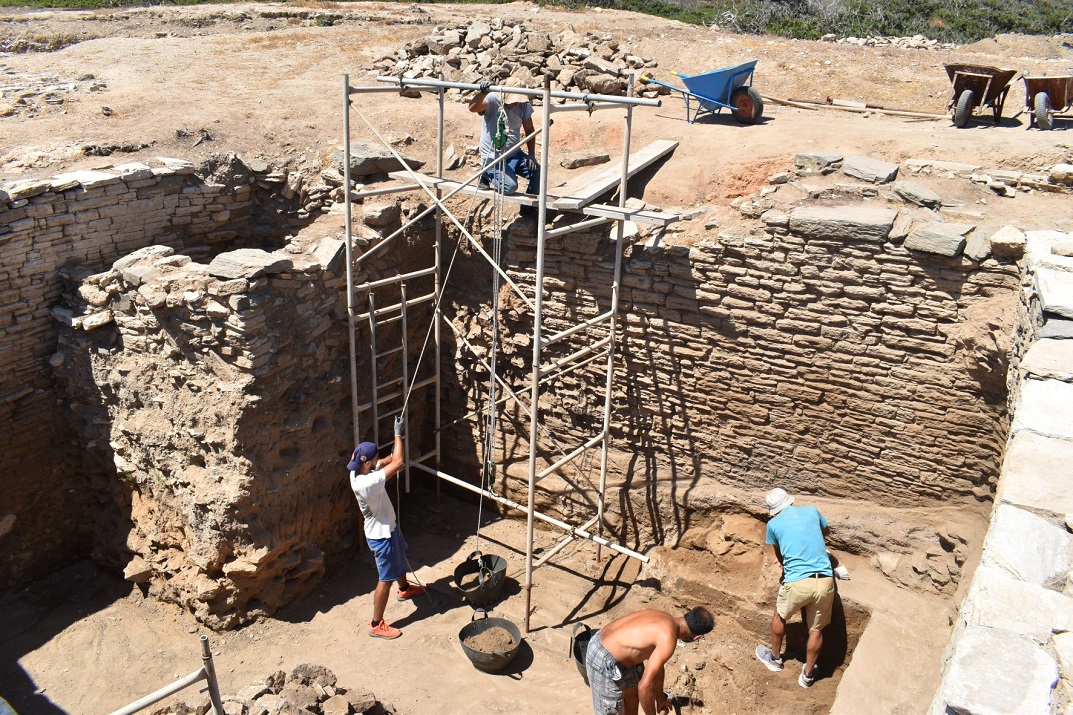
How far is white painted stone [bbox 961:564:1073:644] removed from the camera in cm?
323

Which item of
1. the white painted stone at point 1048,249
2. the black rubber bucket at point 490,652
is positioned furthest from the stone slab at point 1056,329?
the black rubber bucket at point 490,652

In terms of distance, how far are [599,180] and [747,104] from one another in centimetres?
262

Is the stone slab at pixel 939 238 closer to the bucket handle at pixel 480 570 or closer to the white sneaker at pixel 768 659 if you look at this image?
the white sneaker at pixel 768 659

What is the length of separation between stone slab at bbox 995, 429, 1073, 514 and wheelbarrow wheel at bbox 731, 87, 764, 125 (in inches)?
238

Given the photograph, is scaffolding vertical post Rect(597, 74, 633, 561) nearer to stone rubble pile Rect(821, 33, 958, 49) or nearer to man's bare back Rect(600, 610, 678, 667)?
man's bare back Rect(600, 610, 678, 667)

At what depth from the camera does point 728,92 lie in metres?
9.53

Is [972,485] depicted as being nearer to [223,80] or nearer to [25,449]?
[25,449]

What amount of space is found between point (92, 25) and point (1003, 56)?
1805 centimetres

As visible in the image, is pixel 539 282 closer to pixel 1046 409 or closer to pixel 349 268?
pixel 349 268

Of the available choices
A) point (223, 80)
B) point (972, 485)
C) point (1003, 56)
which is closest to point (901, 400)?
point (972, 485)

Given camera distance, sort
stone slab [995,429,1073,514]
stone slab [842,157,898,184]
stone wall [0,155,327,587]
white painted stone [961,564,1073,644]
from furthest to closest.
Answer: stone wall [0,155,327,587], stone slab [842,157,898,184], stone slab [995,429,1073,514], white painted stone [961,564,1073,644]

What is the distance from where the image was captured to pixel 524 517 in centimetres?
902

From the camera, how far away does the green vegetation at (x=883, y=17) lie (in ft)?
55.3

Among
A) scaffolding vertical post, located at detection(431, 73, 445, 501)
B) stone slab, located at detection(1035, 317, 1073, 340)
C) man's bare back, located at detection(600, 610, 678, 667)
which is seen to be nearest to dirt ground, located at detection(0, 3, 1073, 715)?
scaffolding vertical post, located at detection(431, 73, 445, 501)
